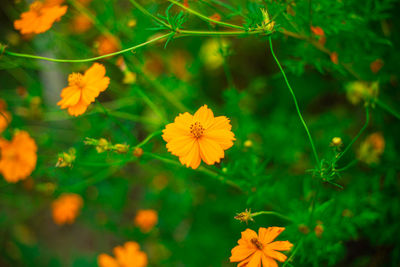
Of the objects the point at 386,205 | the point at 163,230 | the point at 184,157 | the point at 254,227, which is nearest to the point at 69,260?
the point at 163,230

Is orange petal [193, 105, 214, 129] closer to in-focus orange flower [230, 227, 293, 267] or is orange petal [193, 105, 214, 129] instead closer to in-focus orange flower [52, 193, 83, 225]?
in-focus orange flower [230, 227, 293, 267]

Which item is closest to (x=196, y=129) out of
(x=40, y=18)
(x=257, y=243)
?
(x=257, y=243)

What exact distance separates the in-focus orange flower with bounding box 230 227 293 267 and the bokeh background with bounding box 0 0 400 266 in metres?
0.15

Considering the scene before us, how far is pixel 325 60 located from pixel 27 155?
1.41m

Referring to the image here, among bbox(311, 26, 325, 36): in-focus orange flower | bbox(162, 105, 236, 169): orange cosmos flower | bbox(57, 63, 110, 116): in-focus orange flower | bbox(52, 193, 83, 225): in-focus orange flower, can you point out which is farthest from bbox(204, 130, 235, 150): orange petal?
bbox(52, 193, 83, 225): in-focus orange flower

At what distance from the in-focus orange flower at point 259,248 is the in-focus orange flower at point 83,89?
66 cm

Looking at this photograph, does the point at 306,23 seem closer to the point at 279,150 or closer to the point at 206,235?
the point at 279,150

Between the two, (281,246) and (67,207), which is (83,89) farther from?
(67,207)

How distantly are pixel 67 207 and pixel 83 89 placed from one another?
123cm

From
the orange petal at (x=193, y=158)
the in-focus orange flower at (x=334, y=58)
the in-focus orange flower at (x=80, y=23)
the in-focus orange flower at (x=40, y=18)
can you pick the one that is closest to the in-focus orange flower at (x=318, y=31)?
the in-focus orange flower at (x=334, y=58)

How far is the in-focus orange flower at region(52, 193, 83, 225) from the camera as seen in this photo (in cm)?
201

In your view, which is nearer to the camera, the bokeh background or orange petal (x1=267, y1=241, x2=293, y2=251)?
orange petal (x1=267, y1=241, x2=293, y2=251)

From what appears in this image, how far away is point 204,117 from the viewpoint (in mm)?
973

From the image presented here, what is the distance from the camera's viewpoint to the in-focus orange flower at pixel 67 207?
201 cm
